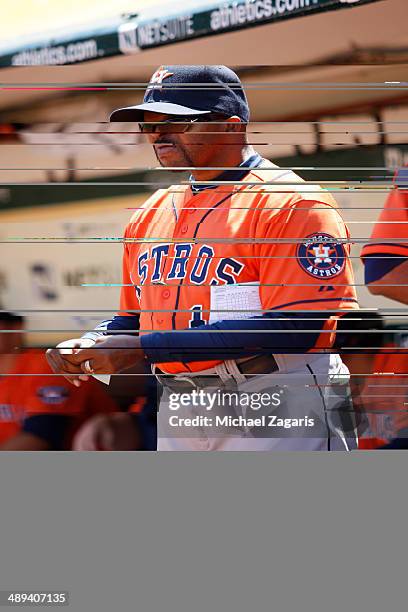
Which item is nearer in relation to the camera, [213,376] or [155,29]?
[155,29]

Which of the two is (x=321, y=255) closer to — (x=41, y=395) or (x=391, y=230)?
(x=391, y=230)

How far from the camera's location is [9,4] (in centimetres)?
400

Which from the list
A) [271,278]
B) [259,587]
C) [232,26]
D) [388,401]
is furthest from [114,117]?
[259,587]

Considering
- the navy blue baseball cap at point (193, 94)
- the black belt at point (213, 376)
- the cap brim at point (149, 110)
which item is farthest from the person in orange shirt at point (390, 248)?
the cap brim at point (149, 110)

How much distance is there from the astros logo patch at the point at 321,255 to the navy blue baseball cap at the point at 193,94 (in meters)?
0.53

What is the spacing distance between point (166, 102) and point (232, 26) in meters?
0.37

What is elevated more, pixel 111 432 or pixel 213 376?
pixel 213 376

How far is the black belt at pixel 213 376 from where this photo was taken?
4.06 metres

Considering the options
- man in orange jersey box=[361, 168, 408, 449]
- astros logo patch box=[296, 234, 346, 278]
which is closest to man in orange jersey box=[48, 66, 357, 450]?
astros logo patch box=[296, 234, 346, 278]

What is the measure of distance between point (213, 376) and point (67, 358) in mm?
571

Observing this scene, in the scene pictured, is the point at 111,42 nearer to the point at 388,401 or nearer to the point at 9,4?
the point at 9,4

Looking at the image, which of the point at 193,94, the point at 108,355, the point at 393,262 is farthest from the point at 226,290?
the point at 193,94

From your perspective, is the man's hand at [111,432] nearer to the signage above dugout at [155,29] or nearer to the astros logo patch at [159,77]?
the astros logo patch at [159,77]

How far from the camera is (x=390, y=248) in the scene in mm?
4043
